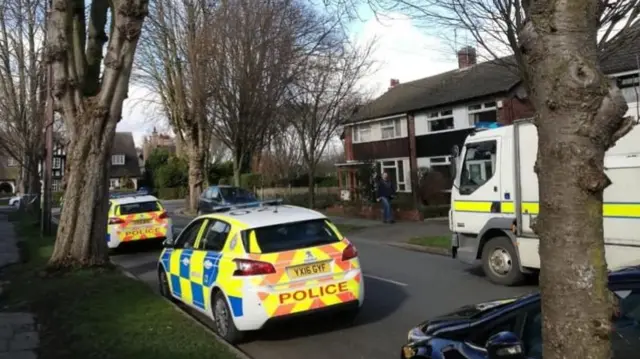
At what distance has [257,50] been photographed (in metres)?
23.4

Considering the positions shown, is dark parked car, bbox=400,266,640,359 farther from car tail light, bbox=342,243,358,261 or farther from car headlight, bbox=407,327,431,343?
car tail light, bbox=342,243,358,261

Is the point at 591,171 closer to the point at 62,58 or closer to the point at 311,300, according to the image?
the point at 311,300

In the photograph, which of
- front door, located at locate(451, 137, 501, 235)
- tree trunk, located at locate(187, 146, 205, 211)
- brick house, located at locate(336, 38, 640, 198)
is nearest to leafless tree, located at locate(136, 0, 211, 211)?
tree trunk, located at locate(187, 146, 205, 211)

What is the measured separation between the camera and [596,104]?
2117 millimetres

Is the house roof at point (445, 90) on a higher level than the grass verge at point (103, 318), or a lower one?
higher

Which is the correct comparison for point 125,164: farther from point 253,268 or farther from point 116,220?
point 253,268

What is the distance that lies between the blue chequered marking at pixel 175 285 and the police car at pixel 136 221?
8178 millimetres

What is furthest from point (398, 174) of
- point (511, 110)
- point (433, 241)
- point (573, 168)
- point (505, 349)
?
point (573, 168)

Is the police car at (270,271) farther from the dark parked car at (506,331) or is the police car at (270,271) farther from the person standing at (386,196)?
the person standing at (386,196)

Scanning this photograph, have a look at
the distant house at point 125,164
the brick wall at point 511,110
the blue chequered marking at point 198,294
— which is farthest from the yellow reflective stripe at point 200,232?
the distant house at point 125,164

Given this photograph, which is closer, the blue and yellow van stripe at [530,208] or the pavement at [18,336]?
Result: the pavement at [18,336]

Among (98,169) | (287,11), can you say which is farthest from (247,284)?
(287,11)

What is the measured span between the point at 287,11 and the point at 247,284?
18170 mm

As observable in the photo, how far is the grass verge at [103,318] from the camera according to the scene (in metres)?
6.50
